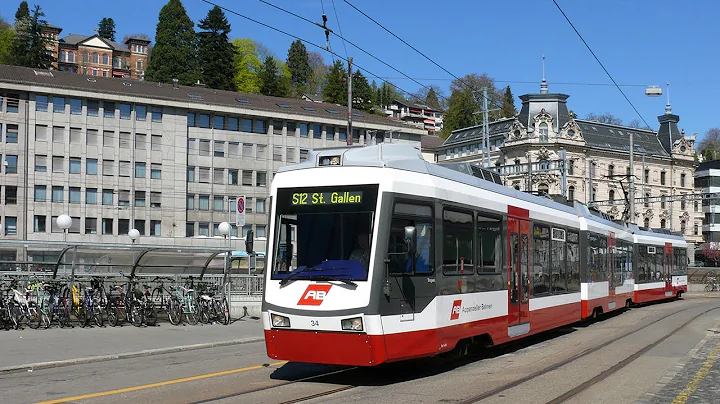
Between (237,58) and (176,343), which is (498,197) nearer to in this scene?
(176,343)

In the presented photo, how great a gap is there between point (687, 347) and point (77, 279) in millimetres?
13916

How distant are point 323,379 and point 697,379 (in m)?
5.46

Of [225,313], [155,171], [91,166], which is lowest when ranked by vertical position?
[225,313]

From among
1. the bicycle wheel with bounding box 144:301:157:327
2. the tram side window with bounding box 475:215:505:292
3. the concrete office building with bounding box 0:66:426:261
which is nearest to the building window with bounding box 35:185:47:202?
the concrete office building with bounding box 0:66:426:261

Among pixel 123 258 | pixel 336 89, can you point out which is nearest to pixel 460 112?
pixel 336 89

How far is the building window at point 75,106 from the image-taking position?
65062 millimetres

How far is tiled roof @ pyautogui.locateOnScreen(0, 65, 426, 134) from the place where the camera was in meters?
65.4

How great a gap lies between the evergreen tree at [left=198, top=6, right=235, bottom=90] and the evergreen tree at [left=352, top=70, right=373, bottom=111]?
54.9 feet

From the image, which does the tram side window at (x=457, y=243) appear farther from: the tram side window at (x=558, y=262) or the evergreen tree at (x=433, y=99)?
the evergreen tree at (x=433, y=99)

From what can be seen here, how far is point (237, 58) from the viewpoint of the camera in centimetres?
12331

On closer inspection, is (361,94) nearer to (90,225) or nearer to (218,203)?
(218,203)

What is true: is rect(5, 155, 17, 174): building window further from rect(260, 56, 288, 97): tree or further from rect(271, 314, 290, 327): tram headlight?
rect(271, 314, 290, 327): tram headlight

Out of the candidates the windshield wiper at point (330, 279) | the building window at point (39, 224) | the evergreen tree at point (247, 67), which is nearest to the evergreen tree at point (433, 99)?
the evergreen tree at point (247, 67)

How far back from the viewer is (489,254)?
14.2 metres
